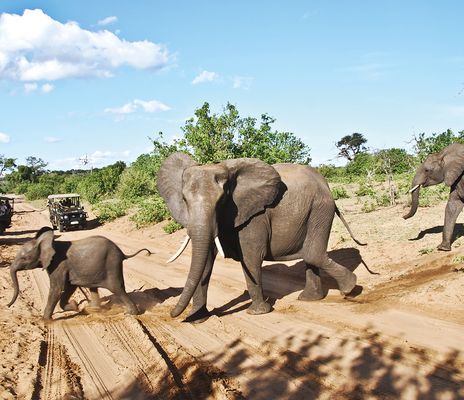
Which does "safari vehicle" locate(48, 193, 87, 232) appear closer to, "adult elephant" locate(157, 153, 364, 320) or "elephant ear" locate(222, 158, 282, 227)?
"adult elephant" locate(157, 153, 364, 320)

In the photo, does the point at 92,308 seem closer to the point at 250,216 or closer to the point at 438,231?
the point at 250,216

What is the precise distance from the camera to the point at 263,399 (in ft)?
14.8

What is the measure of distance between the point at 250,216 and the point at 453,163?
613 centimetres

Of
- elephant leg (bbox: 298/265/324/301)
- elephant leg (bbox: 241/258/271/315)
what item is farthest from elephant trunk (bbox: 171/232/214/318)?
elephant leg (bbox: 298/265/324/301)

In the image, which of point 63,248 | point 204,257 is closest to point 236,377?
point 204,257

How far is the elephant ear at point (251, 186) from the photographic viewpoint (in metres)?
7.08

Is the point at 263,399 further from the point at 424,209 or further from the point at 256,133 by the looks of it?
the point at 256,133

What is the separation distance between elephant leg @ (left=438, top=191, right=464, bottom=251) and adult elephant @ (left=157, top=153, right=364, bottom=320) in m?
3.45

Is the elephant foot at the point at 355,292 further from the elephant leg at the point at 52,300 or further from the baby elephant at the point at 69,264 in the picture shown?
the elephant leg at the point at 52,300

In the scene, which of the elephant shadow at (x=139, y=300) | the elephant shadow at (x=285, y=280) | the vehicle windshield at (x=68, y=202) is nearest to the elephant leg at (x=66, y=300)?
the elephant shadow at (x=139, y=300)

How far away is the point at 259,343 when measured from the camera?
237 inches

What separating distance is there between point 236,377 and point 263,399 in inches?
22.0

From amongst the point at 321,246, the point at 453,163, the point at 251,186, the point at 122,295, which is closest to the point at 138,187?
the point at 453,163

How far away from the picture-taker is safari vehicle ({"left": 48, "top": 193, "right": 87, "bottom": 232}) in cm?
2314
